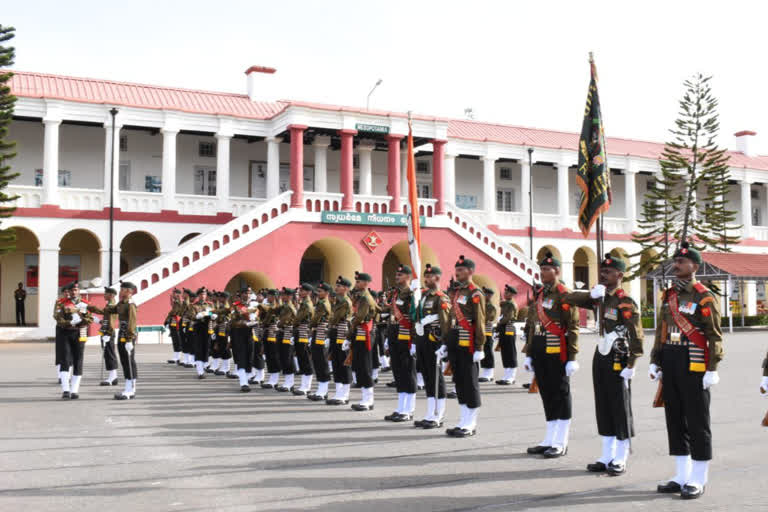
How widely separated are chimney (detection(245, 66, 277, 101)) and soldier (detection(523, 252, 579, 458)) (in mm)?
31120

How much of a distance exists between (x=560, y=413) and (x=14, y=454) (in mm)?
6099

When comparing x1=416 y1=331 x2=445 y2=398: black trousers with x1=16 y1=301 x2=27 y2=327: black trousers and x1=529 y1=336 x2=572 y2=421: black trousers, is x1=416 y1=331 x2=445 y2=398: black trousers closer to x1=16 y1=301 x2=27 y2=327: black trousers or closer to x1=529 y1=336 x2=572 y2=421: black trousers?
x1=529 y1=336 x2=572 y2=421: black trousers

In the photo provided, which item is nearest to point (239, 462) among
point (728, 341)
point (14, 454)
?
point (14, 454)

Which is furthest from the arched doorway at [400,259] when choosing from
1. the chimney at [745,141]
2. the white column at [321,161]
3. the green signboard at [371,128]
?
the chimney at [745,141]

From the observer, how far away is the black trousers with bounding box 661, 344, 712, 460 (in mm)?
6629

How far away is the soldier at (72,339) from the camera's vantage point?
13180 mm

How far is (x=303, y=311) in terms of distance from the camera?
1401cm

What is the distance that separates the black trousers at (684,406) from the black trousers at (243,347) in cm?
958

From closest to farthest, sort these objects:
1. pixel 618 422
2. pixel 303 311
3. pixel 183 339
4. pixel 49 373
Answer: pixel 618 422
pixel 303 311
pixel 49 373
pixel 183 339

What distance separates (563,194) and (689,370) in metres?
35.7

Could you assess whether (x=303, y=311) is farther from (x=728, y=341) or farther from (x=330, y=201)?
(x=728, y=341)

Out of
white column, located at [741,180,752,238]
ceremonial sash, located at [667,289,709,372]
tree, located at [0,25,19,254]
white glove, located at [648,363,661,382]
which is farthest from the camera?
white column, located at [741,180,752,238]

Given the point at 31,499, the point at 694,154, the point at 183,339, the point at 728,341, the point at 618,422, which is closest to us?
the point at 31,499

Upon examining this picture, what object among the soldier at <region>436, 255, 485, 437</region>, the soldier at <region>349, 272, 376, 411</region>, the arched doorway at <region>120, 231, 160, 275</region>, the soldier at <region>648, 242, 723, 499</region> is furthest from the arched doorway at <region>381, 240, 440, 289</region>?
the soldier at <region>648, 242, 723, 499</region>
